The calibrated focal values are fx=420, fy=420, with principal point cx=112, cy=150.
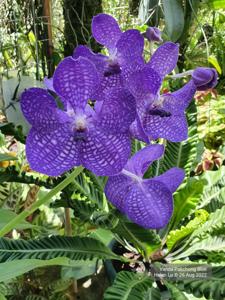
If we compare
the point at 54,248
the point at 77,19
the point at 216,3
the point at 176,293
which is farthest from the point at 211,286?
the point at 77,19

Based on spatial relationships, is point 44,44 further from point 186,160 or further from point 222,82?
point 222,82

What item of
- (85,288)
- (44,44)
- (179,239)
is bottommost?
(85,288)

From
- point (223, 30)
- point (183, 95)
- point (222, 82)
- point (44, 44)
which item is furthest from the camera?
point (223, 30)

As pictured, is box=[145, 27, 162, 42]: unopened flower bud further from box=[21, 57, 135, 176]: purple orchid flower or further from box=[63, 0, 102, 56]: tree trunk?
box=[63, 0, 102, 56]: tree trunk

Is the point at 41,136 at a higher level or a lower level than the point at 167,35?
higher

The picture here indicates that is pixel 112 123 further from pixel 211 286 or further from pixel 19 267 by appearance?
pixel 211 286

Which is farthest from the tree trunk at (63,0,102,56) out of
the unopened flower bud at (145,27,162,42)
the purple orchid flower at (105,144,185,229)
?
the purple orchid flower at (105,144,185,229)

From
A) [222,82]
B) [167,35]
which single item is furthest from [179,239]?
[222,82]
